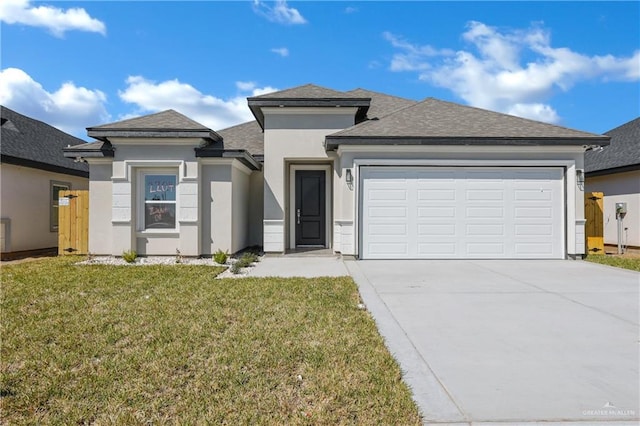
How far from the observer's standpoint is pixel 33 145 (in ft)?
42.3

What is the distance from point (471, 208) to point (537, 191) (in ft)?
6.49

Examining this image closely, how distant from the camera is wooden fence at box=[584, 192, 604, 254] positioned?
11.5 metres

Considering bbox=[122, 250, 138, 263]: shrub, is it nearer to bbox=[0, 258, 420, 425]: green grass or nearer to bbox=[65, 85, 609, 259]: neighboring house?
bbox=[65, 85, 609, 259]: neighboring house

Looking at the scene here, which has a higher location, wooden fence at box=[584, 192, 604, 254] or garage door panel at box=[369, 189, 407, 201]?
garage door panel at box=[369, 189, 407, 201]

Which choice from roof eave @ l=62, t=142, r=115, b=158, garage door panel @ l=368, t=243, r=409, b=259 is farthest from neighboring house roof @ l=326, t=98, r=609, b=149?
roof eave @ l=62, t=142, r=115, b=158

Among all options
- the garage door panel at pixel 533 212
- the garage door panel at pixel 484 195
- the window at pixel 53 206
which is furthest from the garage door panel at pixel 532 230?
the window at pixel 53 206

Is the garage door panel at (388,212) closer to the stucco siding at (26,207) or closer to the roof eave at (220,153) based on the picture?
the roof eave at (220,153)

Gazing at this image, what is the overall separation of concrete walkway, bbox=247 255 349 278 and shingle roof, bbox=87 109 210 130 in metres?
4.13

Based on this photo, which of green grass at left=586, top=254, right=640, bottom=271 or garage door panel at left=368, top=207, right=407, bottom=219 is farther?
garage door panel at left=368, top=207, right=407, bottom=219

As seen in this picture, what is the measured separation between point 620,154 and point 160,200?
16683mm

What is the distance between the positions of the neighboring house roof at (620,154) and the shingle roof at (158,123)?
561 inches

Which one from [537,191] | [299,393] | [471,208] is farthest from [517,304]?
[537,191]

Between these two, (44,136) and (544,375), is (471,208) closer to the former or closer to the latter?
(544,375)

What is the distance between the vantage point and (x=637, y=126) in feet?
49.4
